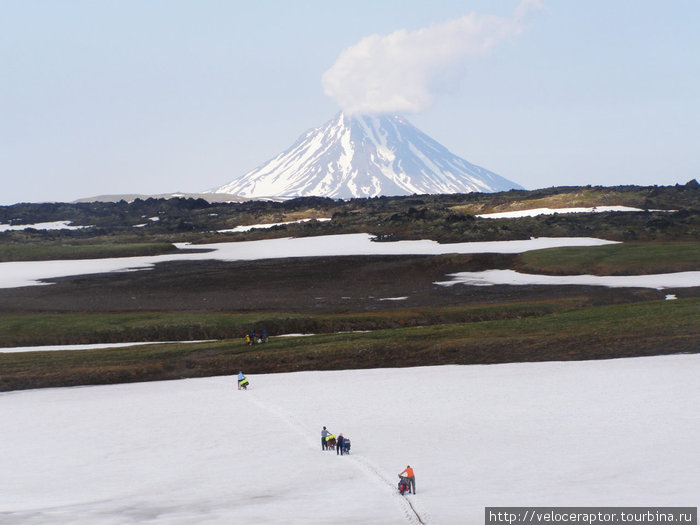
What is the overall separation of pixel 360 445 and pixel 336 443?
1.25 meters

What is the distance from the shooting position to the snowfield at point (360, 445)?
21562 mm

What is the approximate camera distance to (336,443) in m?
27.7

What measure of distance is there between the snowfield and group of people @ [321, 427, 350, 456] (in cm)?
41

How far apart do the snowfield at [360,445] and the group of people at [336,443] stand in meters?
0.41

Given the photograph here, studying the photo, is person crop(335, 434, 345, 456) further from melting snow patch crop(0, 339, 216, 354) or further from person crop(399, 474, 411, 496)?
melting snow patch crop(0, 339, 216, 354)

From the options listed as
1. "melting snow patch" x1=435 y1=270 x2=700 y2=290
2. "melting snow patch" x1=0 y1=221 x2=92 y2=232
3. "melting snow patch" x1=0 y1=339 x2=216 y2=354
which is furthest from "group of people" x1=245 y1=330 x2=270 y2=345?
"melting snow patch" x1=0 y1=221 x2=92 y2=232

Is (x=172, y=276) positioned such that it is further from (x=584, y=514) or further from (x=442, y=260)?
(x=584, y=514)

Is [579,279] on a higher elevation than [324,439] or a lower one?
higher

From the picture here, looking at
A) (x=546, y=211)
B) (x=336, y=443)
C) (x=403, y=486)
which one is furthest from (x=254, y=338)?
(x=546, y=211)

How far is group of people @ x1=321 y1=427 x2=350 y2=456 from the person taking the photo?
87.9ft

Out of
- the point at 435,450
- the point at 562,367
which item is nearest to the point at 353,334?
the point at 562,367

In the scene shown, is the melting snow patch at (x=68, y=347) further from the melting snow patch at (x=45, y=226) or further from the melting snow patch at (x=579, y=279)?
the melting snow patch at (x=45, y=226)

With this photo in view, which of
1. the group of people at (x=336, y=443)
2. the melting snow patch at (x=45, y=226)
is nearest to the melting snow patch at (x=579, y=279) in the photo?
the group of people at (x=336, y=443)

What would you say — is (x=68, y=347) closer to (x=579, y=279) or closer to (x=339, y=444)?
(x=339, y=444)
